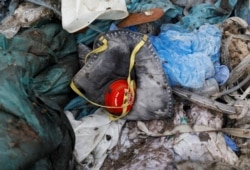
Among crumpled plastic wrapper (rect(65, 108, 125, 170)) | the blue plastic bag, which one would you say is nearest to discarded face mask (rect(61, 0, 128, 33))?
the blue plastic bag

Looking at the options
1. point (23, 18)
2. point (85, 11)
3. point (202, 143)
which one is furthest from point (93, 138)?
point (23, 18)

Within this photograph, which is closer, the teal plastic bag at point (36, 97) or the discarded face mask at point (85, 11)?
the teal plastic bag at point (36, 97)

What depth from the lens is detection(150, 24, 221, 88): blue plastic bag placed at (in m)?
1.78

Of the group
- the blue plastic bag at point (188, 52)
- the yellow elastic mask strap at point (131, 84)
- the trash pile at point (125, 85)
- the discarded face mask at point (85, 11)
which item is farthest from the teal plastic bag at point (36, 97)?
the blue plastic bag at point (188, 52)

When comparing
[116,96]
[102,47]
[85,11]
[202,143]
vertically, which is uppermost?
[85,11]

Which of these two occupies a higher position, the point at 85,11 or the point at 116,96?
the point at 85,11

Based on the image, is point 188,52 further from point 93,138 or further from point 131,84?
point 93,138

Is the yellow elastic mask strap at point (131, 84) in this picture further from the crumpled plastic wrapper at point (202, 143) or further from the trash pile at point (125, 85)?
the crumpled plastic wrapper at point (202, 143)

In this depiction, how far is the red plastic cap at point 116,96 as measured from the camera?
1.72 meters

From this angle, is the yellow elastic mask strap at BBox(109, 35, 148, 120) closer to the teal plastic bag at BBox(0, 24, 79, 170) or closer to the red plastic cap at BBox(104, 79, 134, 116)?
the red plastic cap at BBox(104, 79, 134, 116)

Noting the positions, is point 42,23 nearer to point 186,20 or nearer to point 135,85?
point 135,85

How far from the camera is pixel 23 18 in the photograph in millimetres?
1955

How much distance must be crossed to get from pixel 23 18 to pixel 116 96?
62 centimetres

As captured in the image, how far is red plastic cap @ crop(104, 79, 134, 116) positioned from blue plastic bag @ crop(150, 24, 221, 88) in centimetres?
20
